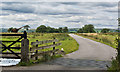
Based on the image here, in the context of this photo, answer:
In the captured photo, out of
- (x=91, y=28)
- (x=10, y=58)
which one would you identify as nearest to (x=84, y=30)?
(x=91, y=28)

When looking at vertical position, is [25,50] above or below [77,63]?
above

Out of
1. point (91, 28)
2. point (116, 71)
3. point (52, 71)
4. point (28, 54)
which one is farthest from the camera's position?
point (91, 28)

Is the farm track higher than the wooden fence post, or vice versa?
the wooden fence post

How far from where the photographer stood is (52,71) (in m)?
8.41

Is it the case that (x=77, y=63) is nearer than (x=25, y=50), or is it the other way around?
(x=25, y=50)

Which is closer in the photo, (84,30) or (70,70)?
(70,70)

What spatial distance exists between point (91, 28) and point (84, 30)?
645 cm

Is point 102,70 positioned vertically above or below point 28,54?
below

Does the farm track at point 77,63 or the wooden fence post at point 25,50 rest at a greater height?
the wooden fence post at point 25,50

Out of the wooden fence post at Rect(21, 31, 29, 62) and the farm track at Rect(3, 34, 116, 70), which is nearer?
the farm track at Rect(3, 34, 116, 70)

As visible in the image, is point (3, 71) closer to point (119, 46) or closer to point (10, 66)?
point (10, 66)

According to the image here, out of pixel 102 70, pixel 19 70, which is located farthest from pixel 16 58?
pixel 102 70

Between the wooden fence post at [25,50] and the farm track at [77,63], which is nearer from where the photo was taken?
the farm track at [77,63]

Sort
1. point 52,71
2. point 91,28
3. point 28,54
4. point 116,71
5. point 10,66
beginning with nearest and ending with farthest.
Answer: point 116,71 < point 52,71 < point 10,66 < point 28,54 < point 91,28
